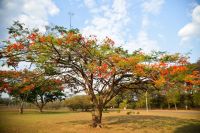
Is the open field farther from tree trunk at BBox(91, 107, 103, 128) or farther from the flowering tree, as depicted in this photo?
the flowering tree

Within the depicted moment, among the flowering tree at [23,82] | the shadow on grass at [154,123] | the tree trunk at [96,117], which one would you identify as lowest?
the shadow on grass at [154,123]

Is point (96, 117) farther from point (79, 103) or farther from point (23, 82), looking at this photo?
point (79, 103)

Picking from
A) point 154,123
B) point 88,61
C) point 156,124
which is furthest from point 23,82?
point 154,123

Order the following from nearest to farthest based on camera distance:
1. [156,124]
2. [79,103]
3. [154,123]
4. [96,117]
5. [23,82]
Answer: [23,82] → [96,117] → [156,124] → [154,123] → [79,103]

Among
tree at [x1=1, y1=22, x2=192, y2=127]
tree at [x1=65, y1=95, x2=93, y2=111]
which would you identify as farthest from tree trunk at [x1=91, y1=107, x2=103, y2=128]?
tree at [x1=65, y1=95, x2=93, y2=111]

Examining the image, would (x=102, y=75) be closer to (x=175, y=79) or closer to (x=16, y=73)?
(x=175, y=79)

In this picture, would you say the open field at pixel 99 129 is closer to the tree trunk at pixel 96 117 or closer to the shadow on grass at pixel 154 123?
the shadow on grass at pixel 154 123

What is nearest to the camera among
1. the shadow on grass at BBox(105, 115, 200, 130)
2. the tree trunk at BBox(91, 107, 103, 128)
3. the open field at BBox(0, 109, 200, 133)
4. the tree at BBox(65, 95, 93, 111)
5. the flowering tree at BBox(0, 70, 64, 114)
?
the flowering tree at BBox(0, 70, 64, 114)

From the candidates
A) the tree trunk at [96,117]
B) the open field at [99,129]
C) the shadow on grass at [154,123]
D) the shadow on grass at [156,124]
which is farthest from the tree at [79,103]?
the tree trunk at [96,117]

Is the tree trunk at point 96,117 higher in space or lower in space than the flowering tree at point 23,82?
lower

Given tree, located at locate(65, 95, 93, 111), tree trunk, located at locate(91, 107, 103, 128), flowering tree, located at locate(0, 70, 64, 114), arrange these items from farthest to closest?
tree, located at locate(65, 95, 93, 111) < tree trunk, located at locate(91, 107, 103, 128) < flowering tree, located at locate(0, 70, 64, 114)

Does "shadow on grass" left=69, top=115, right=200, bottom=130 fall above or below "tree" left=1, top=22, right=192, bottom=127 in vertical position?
below

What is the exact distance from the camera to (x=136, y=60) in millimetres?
14742

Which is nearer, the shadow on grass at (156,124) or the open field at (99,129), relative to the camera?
the open field at (99,129)
